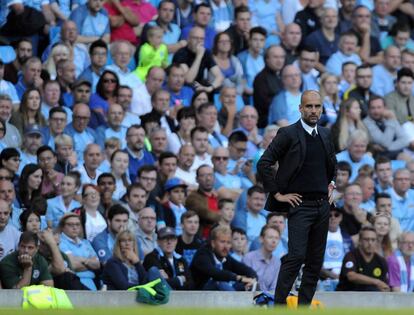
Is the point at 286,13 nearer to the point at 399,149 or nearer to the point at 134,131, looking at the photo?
the point at 399,149

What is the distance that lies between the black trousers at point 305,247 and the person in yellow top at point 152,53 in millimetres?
7494

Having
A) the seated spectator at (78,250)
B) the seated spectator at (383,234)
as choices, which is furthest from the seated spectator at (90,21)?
the seated spectator at (383,234)

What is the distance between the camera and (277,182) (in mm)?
11750

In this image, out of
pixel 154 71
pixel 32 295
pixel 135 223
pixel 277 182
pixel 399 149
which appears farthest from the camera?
pixel 399 149

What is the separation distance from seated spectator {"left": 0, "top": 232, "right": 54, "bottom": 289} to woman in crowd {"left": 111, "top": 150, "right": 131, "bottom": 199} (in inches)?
97.4

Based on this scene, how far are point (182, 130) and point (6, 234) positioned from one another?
3.71m

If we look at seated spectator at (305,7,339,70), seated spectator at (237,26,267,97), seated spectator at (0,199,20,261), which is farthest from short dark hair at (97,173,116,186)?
seated spectator at (305,7,339,70)

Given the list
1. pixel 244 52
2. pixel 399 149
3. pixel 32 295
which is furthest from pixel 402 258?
pixel 32 295

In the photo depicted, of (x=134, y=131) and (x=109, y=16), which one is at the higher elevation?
(x=109, y=16)

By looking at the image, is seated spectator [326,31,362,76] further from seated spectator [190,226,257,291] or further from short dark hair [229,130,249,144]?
seated spectator [190,226,257,291]

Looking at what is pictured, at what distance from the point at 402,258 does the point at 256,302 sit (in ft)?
13.6

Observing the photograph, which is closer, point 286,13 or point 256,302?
point 256,302

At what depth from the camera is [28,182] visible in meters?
16.1

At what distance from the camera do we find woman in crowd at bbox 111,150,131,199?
17.0 meters
